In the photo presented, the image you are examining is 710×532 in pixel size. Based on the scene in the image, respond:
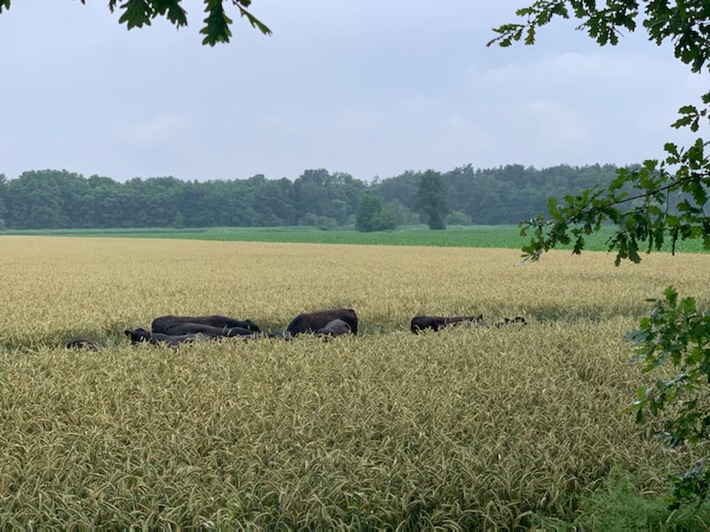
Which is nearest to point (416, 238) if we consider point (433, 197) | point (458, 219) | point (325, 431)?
point (433, 197)

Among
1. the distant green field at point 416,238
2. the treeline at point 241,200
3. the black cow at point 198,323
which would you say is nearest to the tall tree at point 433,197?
the treeline at point 241,200

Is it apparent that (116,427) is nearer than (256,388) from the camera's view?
Yes

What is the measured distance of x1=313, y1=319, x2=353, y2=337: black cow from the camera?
8.39 m

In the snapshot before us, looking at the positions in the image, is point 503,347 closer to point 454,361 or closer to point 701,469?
point 454,361

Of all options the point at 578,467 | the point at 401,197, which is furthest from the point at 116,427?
the point at 401,197

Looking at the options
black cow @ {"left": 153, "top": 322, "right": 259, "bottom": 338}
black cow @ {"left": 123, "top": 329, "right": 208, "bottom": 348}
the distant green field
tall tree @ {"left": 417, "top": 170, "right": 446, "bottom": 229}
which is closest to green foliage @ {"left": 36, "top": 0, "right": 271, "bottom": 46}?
black cow @ {"left": 123, "top": 329, "right": 208, "bottom": 348}

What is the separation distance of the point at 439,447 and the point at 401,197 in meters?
145

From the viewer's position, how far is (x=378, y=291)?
14.0 metres

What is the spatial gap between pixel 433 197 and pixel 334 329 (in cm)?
9345

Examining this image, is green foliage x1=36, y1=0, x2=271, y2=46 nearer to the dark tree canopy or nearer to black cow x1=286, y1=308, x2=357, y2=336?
the dark tree canopy

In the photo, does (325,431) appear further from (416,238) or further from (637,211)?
(416,238)

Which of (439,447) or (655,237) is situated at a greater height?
(655,237)

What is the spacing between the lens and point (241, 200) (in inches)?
4742

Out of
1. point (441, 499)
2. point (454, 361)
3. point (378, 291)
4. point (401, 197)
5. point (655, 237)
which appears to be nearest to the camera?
point (655, 237)
